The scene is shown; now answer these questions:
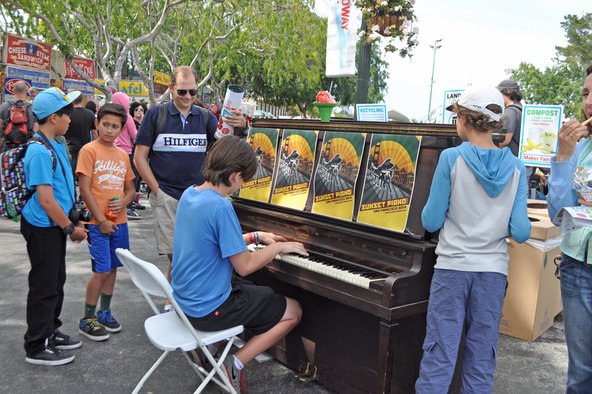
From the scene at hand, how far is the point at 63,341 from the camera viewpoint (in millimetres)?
3600

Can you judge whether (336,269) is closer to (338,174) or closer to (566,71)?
(338,174)

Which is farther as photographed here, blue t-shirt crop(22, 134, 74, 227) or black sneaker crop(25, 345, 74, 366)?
black sneaker crop(25, 345, 74, 366)

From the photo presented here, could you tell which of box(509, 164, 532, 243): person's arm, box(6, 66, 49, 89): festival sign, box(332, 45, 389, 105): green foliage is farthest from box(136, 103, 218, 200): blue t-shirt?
box(332, 45, 389, 105): green foliage

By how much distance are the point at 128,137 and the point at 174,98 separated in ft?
13.7

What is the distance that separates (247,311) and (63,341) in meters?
1.71

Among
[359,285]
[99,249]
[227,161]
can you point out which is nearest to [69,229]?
[99,249]

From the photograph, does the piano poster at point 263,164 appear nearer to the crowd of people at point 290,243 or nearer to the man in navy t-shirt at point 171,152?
the man in navy t-shirt at point 171,152

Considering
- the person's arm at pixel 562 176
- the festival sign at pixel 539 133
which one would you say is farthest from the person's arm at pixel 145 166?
the festival sign at pixel 539 133

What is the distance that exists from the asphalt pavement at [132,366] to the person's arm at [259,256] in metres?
1.00

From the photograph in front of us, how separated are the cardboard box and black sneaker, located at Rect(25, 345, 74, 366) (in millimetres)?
3519

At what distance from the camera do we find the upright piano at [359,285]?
2.48 m

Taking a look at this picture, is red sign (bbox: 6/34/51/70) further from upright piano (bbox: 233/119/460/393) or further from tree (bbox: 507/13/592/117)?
tree (bbox: 507/13/592/117)

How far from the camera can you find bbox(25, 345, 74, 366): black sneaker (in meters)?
3.33

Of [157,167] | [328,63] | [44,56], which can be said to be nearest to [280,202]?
[157,167]
